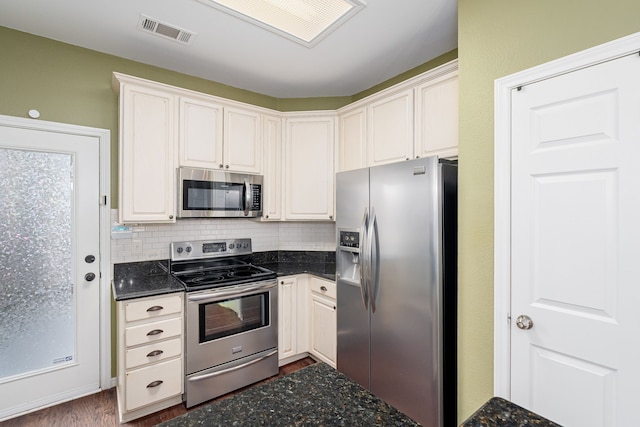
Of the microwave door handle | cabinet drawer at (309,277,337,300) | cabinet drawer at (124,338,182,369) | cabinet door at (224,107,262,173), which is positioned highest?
cabinet door at (224,107,262,173)

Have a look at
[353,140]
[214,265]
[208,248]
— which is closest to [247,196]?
[208,248]

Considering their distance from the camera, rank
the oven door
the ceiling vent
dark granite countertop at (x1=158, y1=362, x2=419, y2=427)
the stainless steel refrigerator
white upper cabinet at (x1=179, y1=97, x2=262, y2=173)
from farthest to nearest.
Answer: white upper cabinet at (x1=179, y1=97, x2=262, y2=173)
the oven door
the ceiling vent
the stainless steel refrigerator
dark granite countertop at (x1=158, y1=362, x2=419, y2=427)

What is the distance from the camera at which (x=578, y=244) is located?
54.9 inches

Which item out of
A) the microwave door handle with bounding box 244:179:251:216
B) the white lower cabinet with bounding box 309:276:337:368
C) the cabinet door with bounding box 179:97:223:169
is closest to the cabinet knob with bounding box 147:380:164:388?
the white lower cabinet with bounding box 309:276:337:368

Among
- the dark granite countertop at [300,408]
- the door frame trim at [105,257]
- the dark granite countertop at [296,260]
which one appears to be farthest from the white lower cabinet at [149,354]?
the dark granite countertop at [300,408]

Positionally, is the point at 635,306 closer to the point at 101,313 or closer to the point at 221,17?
the point at 221,17

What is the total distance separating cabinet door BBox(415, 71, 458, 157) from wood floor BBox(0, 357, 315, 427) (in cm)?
264

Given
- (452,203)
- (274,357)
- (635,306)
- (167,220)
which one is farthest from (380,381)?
(167,220)

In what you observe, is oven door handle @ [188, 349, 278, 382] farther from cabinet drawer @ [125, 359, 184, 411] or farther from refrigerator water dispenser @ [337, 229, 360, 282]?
refrigerator water dispenser @ [337, 229, 360, 282]

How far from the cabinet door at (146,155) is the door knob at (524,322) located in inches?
97.9

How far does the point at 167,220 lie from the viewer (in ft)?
8.38

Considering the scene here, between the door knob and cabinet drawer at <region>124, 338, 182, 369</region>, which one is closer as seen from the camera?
the door knob

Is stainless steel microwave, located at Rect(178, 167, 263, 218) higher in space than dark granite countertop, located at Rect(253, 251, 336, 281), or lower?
higher

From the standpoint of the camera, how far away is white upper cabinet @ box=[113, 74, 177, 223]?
2.37 metres
